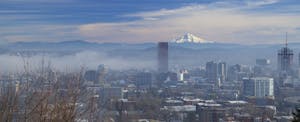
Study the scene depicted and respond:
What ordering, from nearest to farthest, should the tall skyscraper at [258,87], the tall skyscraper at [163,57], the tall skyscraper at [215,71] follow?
1. the tall skyscraper at [258,87]
2. the tall skyscraper at [163,57]
3. the tall skyscraper at [215,71]

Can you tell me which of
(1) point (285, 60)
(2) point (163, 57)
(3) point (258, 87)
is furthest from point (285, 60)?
(2) point (163, 57)

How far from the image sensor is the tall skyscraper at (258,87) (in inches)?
816

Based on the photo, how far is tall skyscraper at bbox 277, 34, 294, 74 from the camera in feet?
63.1

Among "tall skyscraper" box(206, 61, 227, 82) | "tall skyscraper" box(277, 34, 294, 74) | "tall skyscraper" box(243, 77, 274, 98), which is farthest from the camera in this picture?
"tall skyscraper" box(206, 61, 227, 82)

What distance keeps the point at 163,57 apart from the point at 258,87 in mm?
4344

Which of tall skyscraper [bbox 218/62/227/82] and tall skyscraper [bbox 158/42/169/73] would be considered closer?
tall skyscraper [bbox 158/42/169/73]

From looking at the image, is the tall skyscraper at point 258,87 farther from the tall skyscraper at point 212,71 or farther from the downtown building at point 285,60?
the tall skyscraper at point 212,71

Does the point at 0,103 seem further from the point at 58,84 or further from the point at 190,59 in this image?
the point at 190,59

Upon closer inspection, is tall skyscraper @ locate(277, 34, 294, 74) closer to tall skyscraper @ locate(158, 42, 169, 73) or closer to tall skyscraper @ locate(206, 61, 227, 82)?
tall skyscraper @ locate(206, 61, 227, 82)

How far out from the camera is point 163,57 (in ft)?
75.4

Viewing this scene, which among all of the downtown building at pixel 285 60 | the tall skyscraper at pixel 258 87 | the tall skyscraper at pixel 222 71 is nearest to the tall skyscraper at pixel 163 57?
the tall skyscraper at pixel 222 71

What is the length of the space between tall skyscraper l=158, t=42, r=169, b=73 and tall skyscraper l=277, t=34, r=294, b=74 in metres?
4.66

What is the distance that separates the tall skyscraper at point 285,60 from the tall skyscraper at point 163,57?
466 centimetres

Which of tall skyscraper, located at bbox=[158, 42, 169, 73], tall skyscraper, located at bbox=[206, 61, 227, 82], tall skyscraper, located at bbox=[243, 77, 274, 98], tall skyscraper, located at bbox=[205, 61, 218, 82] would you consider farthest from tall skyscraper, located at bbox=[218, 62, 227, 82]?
tall skyscraper, located at bbox=[158, 42, 169, 73]
